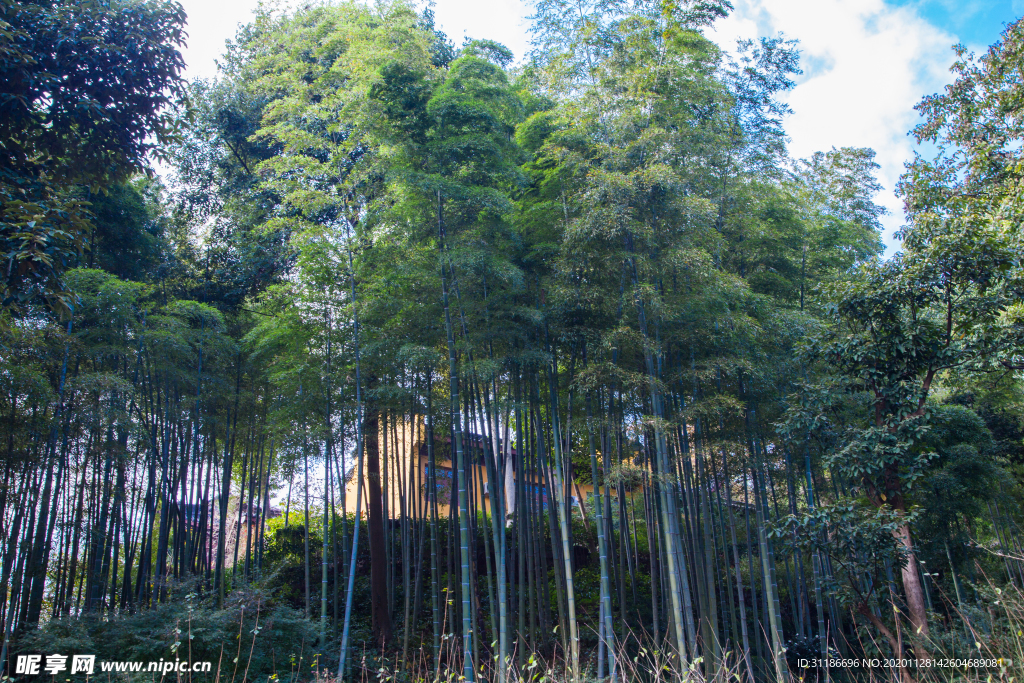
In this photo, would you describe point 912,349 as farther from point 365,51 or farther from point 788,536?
point 365,51

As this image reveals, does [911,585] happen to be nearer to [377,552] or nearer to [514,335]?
[514,335]

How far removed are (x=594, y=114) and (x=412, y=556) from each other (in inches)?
257

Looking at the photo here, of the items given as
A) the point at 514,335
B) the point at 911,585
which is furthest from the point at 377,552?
the point at 911,585

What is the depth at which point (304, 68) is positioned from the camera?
23.2 feet

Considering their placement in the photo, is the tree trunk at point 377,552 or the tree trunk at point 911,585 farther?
the tree trunk at point 377,552

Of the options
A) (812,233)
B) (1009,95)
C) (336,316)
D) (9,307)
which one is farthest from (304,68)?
(1009,95)

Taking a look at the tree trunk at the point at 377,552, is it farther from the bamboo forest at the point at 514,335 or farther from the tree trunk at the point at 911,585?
the tree trunk at the point at 911,585

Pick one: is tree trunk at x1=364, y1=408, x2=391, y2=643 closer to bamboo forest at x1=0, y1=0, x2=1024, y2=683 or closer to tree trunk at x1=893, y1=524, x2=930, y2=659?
bamboo forest at x1=0, y1=0, x2=1024, y2=683

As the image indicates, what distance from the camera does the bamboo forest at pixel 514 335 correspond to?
528 cm

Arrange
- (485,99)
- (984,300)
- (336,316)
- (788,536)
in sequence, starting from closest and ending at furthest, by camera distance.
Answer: (984,300)
(788,536)
(485,99)
(336,316)

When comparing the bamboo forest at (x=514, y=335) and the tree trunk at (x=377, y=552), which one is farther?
the tree trunk at (x=377, y=552)

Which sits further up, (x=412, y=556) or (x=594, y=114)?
(x=594, y=114)

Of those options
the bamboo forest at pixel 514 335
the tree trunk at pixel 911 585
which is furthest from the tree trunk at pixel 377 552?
the tree trunk at pixel 911 585

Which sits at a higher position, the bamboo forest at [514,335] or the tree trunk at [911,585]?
the bamboo forest at [514,335]
